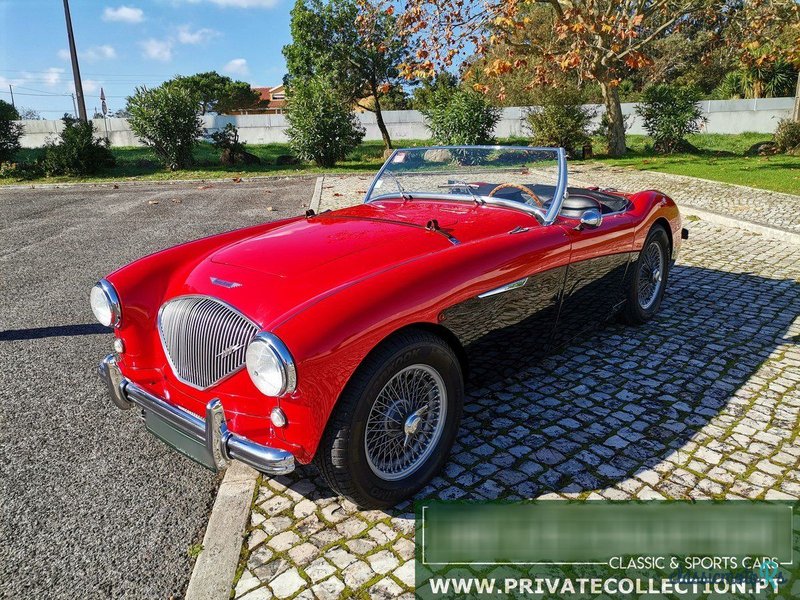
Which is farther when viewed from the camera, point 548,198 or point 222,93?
point 222,93

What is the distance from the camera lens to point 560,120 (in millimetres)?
18031

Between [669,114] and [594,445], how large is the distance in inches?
732

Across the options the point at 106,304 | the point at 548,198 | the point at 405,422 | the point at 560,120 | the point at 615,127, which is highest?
the point at 560,120

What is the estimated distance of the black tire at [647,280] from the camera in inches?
173

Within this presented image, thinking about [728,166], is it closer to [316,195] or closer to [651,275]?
[316,195]

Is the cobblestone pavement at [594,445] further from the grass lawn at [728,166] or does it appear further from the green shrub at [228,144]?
the green shrub at [228,144]

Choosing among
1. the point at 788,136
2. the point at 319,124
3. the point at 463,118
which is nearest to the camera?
the point at 788,136

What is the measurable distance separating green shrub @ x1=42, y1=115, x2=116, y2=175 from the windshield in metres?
17.3

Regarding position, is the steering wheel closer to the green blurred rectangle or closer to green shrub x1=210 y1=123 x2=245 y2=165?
the green blurred rectangle

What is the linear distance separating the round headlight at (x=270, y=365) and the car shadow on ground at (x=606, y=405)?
837mm

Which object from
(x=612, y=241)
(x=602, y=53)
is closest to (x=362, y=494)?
(x=612, y=241)

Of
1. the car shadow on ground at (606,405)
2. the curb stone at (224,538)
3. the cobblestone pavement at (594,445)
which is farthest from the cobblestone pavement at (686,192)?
the curb stone at (224,538)

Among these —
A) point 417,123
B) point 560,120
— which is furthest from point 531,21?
point 417,123

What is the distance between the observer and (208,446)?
238 centimetres
